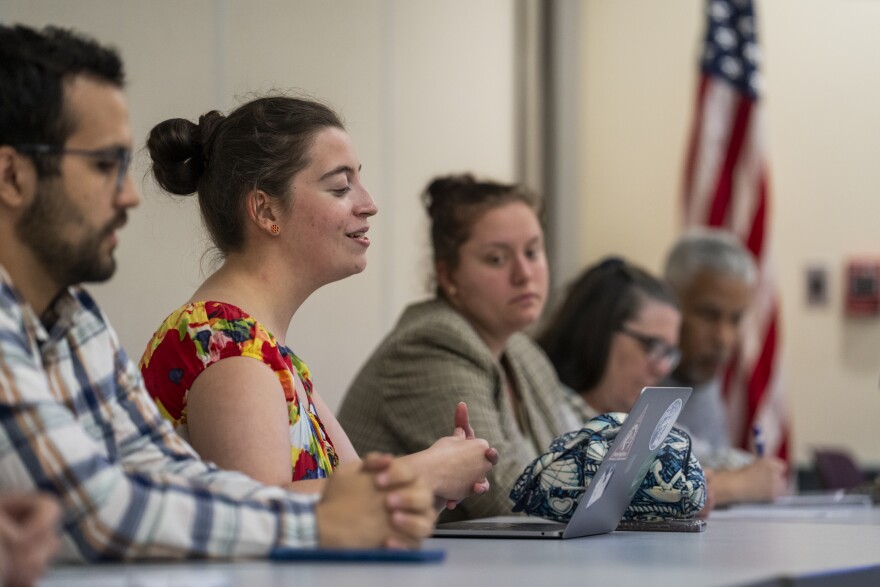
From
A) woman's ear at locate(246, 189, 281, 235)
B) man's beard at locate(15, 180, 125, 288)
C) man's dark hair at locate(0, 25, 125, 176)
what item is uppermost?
man's dark hair at locate(0, 25, 125, 176)

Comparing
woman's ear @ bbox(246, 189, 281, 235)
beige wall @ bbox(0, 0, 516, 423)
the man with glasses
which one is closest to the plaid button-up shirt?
the man with glasses

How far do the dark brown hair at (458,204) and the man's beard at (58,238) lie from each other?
5.70 feet

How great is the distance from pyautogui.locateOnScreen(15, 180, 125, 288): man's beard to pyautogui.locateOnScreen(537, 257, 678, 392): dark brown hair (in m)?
2.34

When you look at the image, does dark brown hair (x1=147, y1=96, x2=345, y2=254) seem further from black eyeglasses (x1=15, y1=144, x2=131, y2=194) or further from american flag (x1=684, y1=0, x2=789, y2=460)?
american flag (x1=684, y1=0, x2=789, y2=460)

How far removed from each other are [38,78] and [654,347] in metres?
2.43

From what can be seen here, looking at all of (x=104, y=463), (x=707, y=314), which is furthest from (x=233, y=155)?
(x=707, y=314)

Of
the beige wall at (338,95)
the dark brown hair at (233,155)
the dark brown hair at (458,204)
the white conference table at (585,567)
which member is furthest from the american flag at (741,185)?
the dark brown hair at (233,155)

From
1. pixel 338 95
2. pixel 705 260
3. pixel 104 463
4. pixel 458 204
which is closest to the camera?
pixel 104 463

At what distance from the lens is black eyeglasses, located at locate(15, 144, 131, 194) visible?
1403 millimetres

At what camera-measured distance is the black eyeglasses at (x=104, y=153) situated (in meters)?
1.40

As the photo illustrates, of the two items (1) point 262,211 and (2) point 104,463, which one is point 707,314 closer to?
(1) point 262,211

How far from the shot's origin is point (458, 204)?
315 centimetres

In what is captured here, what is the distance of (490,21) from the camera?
15.0ft

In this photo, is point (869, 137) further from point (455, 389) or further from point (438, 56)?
point (455, 389)
